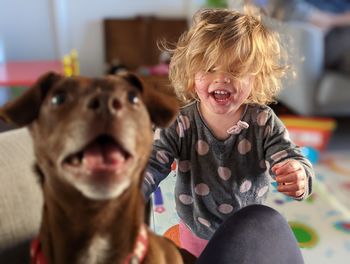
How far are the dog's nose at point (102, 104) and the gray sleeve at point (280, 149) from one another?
1.27 feet

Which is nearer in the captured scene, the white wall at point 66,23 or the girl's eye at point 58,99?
the girl's eye at point 58,99

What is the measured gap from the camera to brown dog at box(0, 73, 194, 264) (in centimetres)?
35

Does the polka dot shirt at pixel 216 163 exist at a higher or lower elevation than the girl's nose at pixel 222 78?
lower

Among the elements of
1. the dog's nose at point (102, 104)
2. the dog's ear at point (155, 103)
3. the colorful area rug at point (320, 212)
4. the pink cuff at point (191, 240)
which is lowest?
the colorful area rug at point (320, 212)

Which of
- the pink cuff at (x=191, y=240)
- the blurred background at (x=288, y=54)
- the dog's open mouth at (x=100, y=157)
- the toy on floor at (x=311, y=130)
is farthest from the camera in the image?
the toy on floor at (x=311, y=130)

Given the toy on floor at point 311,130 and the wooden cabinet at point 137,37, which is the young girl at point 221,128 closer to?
the toy on floor at point 311,130

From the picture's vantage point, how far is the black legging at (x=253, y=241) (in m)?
0.59

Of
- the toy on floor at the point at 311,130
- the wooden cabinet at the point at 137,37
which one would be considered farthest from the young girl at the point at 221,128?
the wooden cabinet at the point at 137,37

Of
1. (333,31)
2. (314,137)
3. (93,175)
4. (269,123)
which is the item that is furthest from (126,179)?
(333,31)

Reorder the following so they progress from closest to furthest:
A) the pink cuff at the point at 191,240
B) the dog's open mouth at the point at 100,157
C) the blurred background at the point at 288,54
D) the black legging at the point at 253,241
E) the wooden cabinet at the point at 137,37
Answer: the dog's open mouth at the point at 100,157
the black legging at the point at 253,241
the pink cuff at the point at 191,240
the blurred background at the point at 288,54
the wooden cabinet at the point at 137,37

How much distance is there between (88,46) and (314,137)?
169 centimetres

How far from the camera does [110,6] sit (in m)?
3.06

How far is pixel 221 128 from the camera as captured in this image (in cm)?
74

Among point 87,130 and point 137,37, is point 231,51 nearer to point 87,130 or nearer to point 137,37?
point 87,130
